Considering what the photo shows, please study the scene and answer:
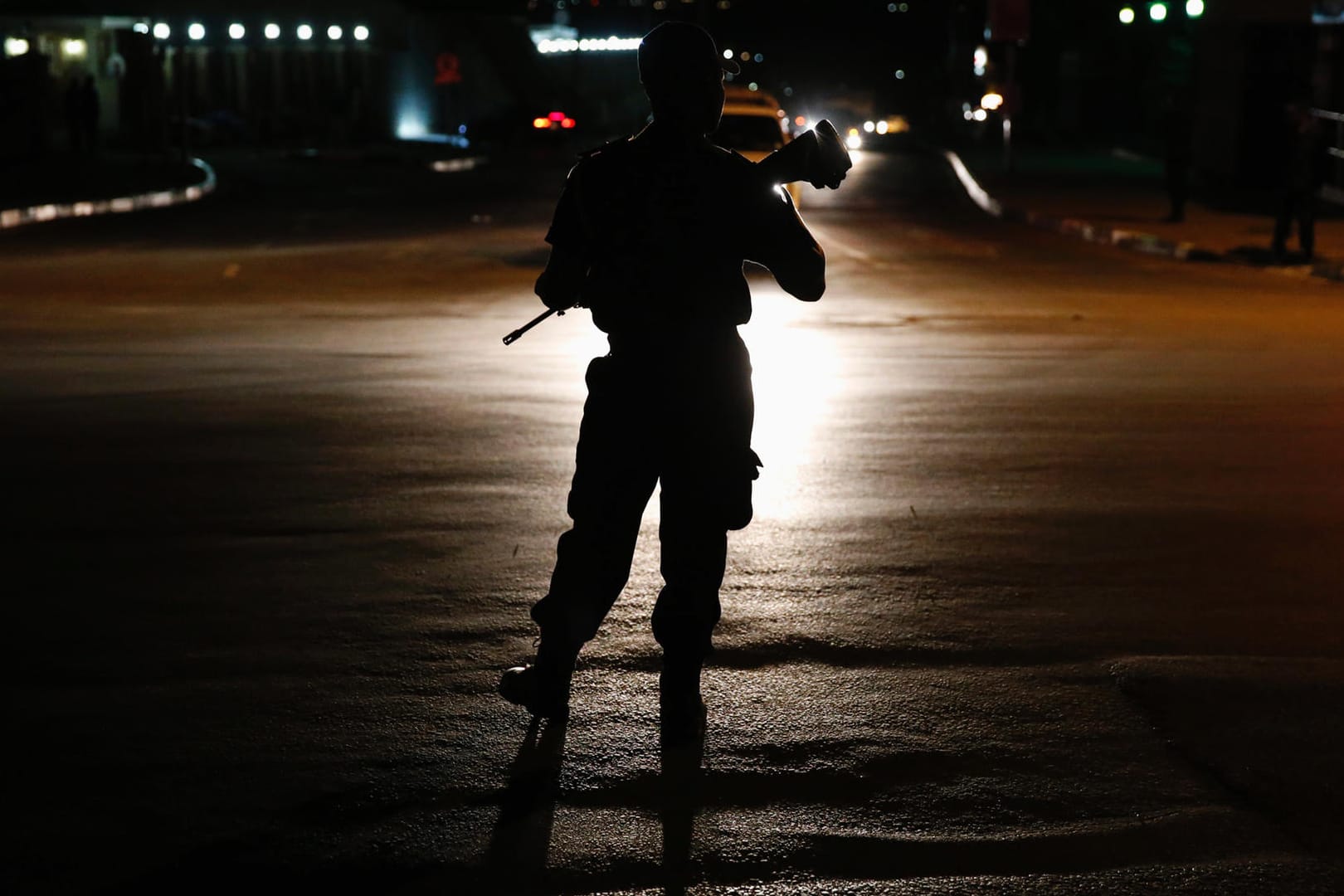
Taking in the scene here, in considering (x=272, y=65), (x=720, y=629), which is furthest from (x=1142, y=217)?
(x=272, y=65)

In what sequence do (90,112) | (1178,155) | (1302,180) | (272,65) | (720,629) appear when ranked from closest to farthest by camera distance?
(720,629) < (1302,180) < (1178,155) < (90,112) < (272,65)

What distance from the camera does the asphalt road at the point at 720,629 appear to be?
4117 mm

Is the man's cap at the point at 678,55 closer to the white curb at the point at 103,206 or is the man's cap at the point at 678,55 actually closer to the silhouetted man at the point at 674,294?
the silhouetted man at the point at 674,294

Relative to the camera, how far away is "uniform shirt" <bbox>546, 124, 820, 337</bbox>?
4496mm

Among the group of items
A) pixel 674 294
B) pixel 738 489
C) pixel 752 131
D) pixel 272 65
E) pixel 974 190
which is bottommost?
pixel 974 190

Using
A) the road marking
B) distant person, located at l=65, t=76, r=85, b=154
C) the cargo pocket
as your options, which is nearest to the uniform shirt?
the cargo pocket

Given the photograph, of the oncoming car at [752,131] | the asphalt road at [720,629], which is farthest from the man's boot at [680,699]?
the oncoming car at [752,131]

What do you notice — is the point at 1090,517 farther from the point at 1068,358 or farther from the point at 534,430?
the point at 1068,358

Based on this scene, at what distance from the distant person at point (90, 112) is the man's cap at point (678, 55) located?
39.8m

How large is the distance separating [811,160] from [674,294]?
0.48 m

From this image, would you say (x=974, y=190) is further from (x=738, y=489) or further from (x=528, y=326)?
(x=738, y=489)

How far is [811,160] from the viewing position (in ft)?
14.5

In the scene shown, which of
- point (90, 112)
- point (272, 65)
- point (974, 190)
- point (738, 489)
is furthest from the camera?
point (272, 65)

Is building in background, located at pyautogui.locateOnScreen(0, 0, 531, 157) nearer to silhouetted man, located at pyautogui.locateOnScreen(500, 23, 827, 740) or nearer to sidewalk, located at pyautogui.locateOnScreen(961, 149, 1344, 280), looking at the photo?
sidewalk, located at pyautogui.locateOnScreen(961, 149, 1344, 280)
